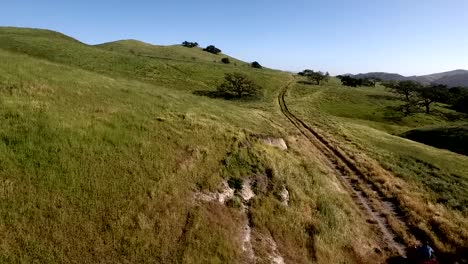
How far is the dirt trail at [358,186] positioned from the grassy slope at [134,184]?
120 centimetres

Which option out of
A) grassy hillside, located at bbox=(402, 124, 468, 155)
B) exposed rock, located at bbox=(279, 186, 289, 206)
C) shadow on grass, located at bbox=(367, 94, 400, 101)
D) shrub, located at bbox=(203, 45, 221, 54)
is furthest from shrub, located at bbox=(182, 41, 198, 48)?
exposed rock, located at bbox=(279, 186, 289, 206)

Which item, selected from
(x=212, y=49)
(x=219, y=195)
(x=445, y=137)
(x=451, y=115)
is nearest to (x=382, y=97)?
(x=451, y=115)

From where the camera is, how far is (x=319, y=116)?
6425 centimetres

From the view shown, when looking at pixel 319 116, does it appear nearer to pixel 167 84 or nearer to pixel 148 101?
pixel 167 84

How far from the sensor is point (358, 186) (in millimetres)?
31625

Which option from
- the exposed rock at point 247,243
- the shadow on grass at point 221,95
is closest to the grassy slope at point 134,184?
the exposed rock at point 247,243

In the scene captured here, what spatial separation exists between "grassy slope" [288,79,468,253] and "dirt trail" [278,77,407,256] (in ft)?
4.69

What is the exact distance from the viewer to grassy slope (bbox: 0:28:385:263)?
16.3m

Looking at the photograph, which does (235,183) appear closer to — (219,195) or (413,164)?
(219,195)

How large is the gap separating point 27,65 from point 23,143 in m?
19.0

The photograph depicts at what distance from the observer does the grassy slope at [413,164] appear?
1093 inches

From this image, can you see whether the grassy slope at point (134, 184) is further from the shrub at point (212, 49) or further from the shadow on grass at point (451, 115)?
the shrub at point (212, 49)

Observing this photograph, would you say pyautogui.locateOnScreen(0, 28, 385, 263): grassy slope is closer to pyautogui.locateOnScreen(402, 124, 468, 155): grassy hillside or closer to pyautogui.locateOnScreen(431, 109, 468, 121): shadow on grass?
pyautogui.locateOnScreen(402, 124, 468, 155): grassy hillside

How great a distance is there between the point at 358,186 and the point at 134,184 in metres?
18.9
